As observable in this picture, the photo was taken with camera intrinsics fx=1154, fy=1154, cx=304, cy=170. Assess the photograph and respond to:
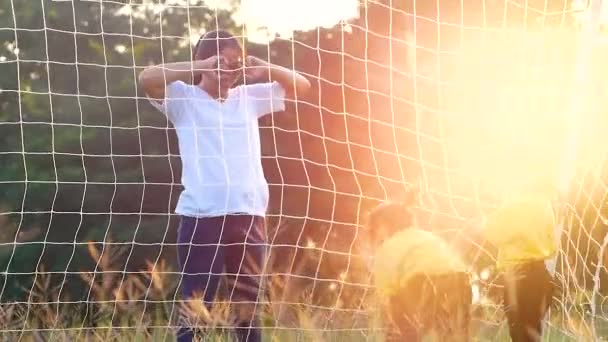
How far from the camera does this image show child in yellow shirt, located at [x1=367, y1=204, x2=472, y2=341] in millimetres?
2727

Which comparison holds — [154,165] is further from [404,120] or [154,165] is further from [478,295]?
[478,295]

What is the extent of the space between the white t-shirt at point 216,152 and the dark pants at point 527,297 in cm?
114

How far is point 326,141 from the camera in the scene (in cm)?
688

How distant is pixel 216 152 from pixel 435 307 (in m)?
1.40

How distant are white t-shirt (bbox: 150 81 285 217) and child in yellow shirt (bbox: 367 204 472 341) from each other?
119cm

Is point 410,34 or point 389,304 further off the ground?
point 410,34

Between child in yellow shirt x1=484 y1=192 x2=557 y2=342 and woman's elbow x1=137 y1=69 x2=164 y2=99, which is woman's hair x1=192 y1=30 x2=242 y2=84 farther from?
child in yellow shirt x1=484 y1=192 x2=557 y2=342

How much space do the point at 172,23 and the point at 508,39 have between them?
2.74 meters

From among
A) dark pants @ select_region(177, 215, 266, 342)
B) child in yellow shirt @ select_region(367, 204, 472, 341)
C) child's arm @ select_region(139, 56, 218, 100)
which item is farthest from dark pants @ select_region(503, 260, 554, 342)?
child's arm @ select_region(139, 56, 218, 100)

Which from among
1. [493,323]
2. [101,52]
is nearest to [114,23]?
[101,52]

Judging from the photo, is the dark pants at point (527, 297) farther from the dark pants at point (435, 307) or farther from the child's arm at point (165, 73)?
the child's arm at point (165, 73)

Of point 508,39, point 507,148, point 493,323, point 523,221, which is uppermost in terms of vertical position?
point 508,39

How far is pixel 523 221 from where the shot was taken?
2998mm

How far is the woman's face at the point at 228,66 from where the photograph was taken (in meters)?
4.05
